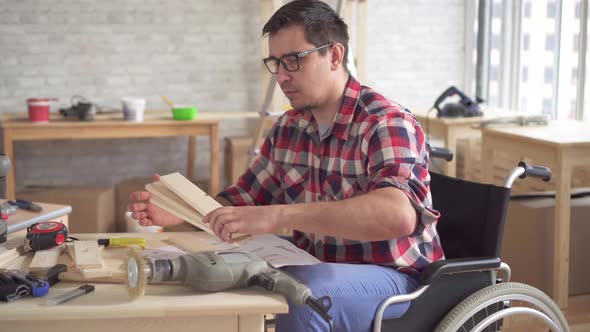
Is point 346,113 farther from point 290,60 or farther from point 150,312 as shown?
point 150,312

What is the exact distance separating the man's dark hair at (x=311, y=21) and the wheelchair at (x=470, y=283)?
513mm

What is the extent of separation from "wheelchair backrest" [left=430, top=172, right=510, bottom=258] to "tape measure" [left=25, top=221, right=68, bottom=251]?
38.2 inches

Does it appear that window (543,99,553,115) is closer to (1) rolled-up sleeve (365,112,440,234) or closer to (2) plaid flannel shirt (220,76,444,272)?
(2) plaid flannel shirt (220,76,444,272)

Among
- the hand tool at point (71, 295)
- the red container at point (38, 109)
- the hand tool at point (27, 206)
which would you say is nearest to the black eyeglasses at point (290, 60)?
the hand tool at point (71, 295)

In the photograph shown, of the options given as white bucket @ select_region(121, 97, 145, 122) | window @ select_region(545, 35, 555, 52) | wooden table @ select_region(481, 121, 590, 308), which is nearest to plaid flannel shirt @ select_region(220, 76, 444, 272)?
wooden table @ select_region(481, 121, 590, 308)

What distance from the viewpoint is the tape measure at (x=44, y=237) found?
5.53ft

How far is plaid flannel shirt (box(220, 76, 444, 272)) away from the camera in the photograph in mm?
1789

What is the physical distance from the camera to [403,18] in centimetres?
560

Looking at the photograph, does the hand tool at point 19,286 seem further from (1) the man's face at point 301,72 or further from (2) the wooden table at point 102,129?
(2) the wooden table at point 102,129

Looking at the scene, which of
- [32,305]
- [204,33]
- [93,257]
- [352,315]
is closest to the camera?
[32,305]

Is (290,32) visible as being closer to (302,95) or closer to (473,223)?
(302,95)

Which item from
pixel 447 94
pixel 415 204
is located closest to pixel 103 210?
pixel 447 94

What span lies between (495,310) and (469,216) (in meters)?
0.26

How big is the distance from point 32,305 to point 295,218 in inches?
21.9
